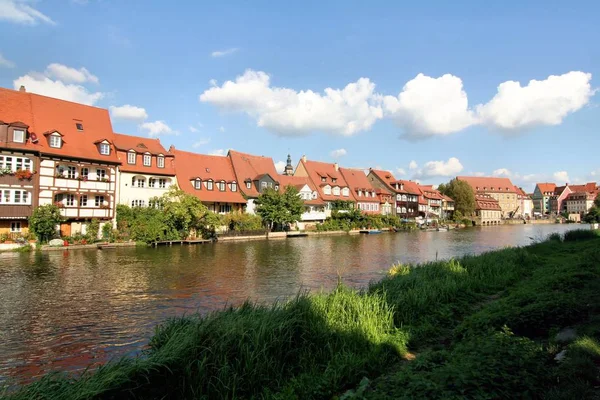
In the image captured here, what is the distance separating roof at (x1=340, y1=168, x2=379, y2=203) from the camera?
71375 mm

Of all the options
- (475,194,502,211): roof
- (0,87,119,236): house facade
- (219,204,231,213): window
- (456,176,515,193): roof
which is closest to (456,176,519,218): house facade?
(456,176,515,193): roof

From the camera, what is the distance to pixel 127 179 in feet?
132

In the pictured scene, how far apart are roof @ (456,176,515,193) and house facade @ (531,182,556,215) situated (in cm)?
4529

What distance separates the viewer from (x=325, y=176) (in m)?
67.3

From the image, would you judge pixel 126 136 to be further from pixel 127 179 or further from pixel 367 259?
pixel 367 259

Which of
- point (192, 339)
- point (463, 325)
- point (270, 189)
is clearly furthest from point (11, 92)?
point (463, 325)

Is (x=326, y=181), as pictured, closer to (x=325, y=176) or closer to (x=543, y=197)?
(x=325, y=176)

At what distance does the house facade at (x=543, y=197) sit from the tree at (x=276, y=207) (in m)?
155

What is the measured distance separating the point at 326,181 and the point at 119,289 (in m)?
52.0

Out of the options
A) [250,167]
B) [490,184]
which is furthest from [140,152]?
[490,184]

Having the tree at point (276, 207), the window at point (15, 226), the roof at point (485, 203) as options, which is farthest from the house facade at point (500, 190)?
the window at point (15, 226)

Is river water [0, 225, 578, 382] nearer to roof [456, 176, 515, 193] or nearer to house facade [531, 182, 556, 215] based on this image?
roof [456, 176, 515, 193]

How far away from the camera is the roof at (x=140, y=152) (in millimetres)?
40375

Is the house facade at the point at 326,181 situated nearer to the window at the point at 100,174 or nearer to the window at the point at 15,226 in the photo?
the window at the point at 100,174
